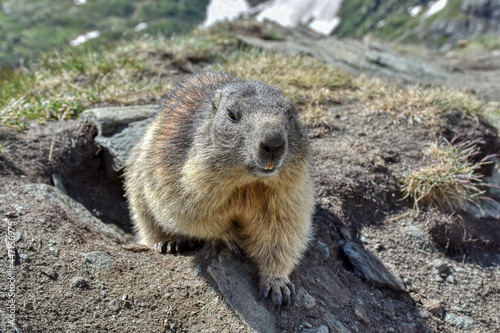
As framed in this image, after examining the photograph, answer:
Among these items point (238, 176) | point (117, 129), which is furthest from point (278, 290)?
point (117, 129)

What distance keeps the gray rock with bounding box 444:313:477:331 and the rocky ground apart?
1cm

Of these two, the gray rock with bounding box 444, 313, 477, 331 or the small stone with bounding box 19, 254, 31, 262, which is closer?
the small stone with bounding box 19, 254, 31, 262

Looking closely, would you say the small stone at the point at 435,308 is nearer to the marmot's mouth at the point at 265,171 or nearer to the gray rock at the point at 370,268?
the gray rock at the point at 370,268

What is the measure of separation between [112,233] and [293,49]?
757cm

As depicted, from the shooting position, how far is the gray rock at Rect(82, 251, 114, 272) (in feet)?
12.8

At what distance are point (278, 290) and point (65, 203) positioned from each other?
9.35 ft

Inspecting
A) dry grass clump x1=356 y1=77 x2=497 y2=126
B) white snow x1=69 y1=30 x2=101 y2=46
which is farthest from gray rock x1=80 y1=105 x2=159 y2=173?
white snow x1=69 y1=30 x2=101 y2=46

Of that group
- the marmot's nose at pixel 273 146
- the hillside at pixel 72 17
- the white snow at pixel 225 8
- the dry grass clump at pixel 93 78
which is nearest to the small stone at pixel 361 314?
the marmot's nose at pixel 273 146

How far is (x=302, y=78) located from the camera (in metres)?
7.93

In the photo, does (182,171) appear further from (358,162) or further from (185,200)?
(358,162)

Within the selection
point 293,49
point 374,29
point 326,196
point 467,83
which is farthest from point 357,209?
point 374,29

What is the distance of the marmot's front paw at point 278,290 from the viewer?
12.4 feet

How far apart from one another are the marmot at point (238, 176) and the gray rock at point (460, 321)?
6.15 feet

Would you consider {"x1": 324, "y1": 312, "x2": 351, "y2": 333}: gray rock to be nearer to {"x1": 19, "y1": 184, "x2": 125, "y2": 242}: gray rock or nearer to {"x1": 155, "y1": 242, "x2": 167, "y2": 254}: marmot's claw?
{"x1": 155, "y1": 242, "x2": 167, "y2": 254}: marmot's claw
